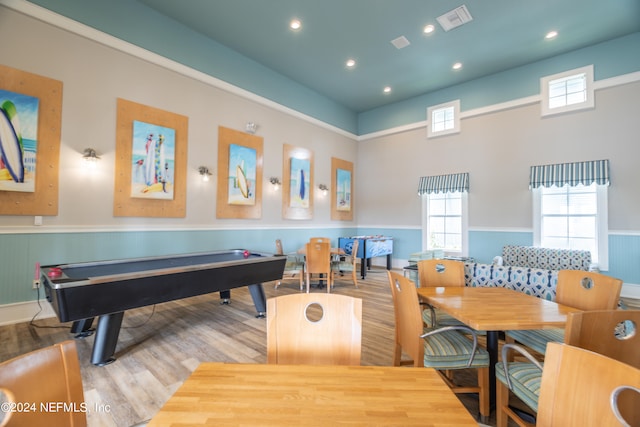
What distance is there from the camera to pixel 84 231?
3760mm

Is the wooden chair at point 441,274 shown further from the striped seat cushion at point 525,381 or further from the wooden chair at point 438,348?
the striped seat cushion at point 525,381

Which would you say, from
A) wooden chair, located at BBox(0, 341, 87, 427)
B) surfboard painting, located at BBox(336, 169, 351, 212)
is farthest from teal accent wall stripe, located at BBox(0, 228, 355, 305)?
wooden chair, located at BBox(0, 341, 87, 427)

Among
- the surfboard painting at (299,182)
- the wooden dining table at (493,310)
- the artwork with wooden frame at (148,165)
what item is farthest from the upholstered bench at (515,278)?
the artwork with wooden frame at (148,165)

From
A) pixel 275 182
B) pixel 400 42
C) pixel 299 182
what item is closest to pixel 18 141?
pixel 275 182

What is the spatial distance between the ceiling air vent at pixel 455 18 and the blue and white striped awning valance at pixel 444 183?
10.5 ft

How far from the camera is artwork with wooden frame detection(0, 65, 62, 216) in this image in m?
3.22

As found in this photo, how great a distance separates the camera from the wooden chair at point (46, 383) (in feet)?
2.15

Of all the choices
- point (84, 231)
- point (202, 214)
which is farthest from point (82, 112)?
point (202, 214)

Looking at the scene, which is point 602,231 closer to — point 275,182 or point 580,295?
point 580,295

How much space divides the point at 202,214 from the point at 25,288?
2364 mm

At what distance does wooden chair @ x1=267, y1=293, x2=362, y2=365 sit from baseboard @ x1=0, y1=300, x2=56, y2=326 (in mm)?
3968

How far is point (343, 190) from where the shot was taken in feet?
26.6

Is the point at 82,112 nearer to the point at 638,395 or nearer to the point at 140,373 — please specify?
the point at 140,373

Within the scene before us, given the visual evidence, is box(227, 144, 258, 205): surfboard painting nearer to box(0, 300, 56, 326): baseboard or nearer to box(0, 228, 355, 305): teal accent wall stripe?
box(0, 228, 355, 305): teal accent wall stripe
